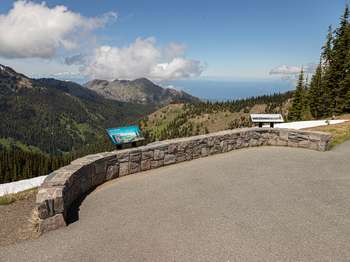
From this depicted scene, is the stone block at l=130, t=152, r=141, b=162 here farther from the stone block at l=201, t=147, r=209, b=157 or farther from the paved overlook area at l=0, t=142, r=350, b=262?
the stone block at l=201, t=147, r=209, b=157

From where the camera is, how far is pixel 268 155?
13336mm

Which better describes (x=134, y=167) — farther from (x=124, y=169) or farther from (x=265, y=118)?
(x=265, y=118)

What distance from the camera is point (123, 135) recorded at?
1102cm

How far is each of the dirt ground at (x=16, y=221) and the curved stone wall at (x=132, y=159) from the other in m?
0.44

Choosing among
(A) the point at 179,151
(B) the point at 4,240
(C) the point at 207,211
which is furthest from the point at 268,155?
(B) the point at 4,240

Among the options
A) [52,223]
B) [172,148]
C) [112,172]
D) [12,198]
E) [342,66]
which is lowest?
[12,198]

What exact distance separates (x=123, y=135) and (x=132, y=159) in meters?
1.09

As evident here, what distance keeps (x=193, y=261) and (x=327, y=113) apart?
49.7 metres

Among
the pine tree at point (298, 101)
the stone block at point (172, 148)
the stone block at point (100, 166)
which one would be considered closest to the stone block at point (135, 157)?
the stone block at point (100, 166)

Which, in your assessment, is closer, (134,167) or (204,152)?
(134,167)

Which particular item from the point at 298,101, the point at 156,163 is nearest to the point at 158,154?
the point at 156,163

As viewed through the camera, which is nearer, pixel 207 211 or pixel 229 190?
pixel 207 211

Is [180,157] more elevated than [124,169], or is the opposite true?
[180,157]

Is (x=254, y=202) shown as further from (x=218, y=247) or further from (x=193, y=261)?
(x=193, y=261)
